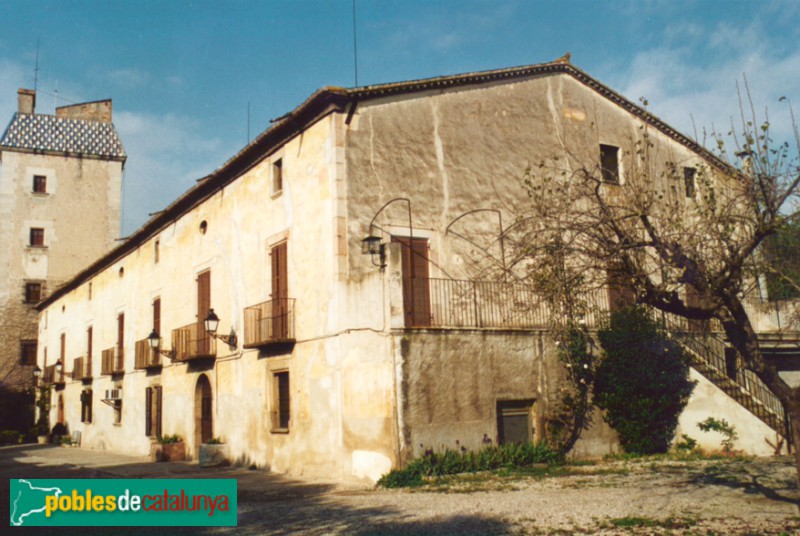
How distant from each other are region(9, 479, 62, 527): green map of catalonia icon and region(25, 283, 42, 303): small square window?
2952 centimetres

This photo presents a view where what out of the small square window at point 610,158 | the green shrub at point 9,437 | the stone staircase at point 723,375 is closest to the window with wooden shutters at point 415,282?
the stone staircase at point 723,375

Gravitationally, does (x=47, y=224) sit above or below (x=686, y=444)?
above

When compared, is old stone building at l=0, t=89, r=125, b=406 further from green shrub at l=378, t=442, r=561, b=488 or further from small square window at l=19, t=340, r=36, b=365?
green shrub at l=378, t=442, r=561, b=488

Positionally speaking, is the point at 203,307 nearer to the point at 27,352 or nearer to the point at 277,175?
the point at 277,175

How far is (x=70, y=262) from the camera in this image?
121ft

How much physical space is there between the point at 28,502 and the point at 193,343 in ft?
33.3

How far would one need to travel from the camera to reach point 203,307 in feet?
66.1

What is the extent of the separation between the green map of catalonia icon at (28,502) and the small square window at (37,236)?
96.1 feet

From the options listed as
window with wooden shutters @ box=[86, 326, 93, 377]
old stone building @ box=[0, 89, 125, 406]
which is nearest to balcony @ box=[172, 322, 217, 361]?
window with wooden shutters @ box=[86, 326, 93, 377]

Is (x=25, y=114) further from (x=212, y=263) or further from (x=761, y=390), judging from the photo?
(x=761, y=390)

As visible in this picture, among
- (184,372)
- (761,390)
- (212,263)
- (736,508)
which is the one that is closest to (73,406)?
(184,372)

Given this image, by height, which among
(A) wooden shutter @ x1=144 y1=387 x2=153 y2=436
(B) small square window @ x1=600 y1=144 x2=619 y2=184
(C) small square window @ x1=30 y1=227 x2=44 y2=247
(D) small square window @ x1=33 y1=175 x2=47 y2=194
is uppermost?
(D) small square window @ x1=33 y1=175 x2=47 y2=194

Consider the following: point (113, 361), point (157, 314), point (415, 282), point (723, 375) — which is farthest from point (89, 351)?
point (723, 375)

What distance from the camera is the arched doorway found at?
1985cm
